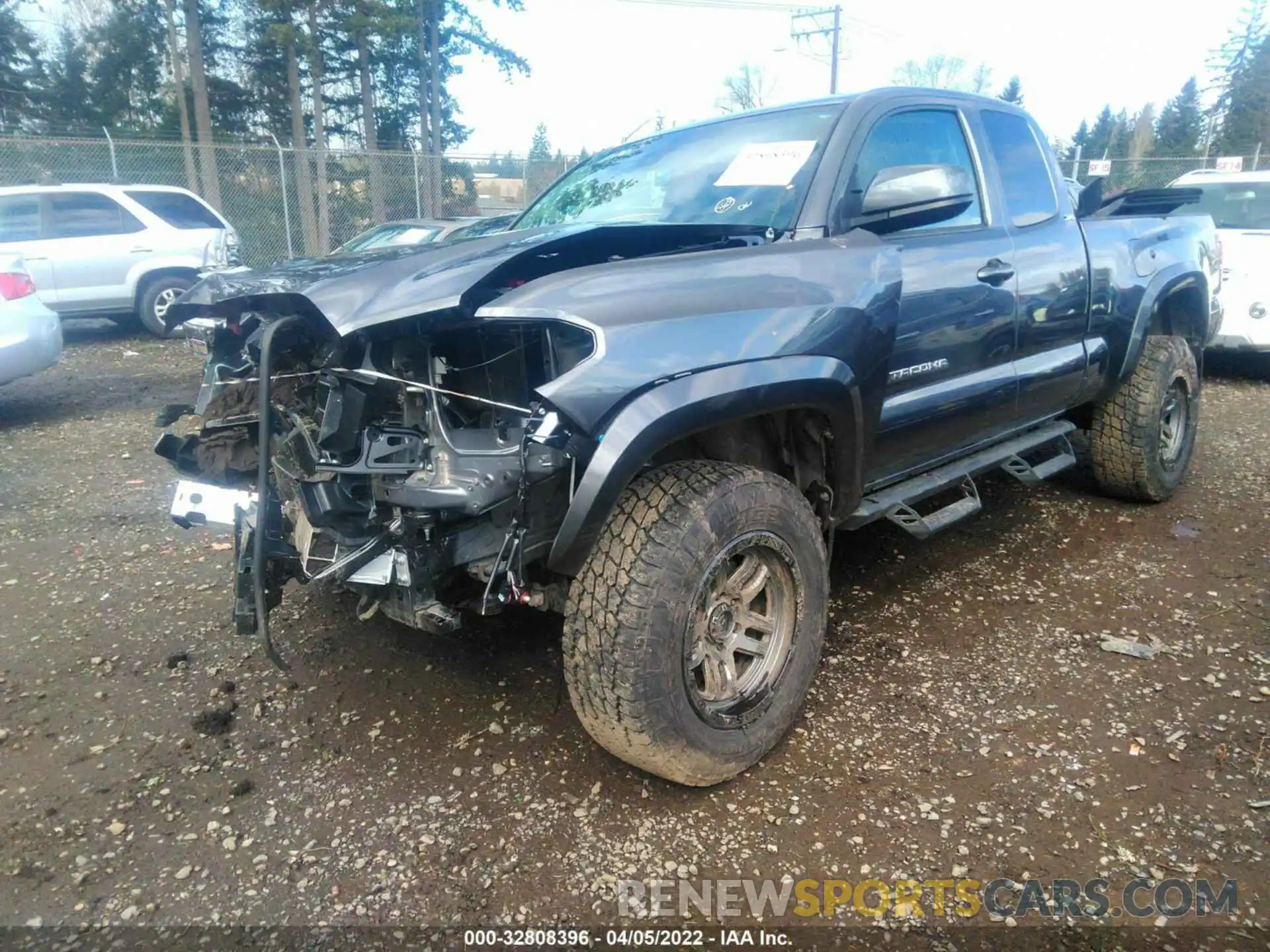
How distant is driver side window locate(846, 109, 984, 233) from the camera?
9.75ft

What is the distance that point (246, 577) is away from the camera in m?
2.50

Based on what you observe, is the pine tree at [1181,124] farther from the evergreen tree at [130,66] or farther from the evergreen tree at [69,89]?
the evergreen tree at [69,89]

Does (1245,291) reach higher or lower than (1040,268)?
lower

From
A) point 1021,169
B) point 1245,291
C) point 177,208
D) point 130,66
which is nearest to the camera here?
point 1021,169

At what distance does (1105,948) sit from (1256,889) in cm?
47

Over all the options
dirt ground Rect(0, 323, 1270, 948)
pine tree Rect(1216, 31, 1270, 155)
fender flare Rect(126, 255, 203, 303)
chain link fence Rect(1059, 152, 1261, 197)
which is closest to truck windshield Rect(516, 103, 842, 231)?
dirt ground Rect(0, 323, 1270, 948)

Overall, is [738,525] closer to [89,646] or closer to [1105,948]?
[1105,948]

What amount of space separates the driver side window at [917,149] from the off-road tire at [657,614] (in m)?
1.16

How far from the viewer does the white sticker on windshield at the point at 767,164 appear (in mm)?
2945

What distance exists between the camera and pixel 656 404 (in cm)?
213

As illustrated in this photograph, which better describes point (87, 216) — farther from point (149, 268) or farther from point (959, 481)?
point (959, 481)

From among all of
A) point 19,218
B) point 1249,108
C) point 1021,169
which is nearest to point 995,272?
point 1021,169

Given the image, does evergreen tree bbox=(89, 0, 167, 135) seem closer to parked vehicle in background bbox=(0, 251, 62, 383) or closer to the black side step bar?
parked vehicle in background bbox=(0, 251, 62, 383)

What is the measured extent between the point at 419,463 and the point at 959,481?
7.72 feet
